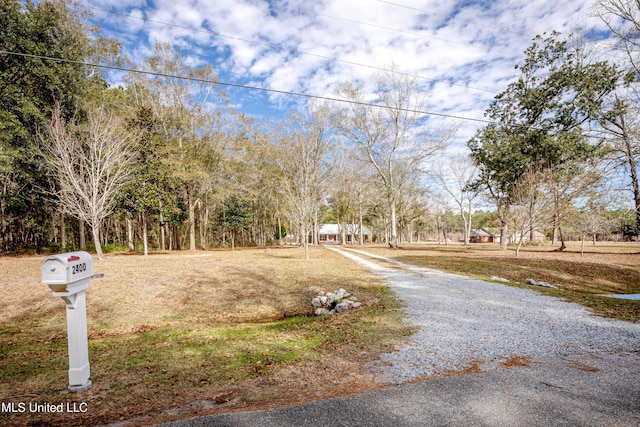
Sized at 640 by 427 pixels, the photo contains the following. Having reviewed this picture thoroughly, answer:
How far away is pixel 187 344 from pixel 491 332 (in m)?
5.30

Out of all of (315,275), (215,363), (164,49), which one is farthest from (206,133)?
(215,363)

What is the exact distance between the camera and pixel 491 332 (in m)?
4.87

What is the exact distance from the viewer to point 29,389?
3391 millimetres

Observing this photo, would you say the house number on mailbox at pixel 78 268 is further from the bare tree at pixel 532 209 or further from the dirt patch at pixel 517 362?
the bare tree at pixel 532 209

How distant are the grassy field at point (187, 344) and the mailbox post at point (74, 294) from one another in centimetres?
24

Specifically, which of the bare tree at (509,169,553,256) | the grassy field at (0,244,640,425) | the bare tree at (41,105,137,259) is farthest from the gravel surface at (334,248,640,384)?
the bare tree at (41,105,137,259)

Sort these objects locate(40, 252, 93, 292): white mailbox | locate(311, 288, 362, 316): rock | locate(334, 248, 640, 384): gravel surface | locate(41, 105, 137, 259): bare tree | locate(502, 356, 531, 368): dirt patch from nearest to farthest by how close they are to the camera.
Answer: locate(40, 252, 93, 292): white mailbox < locate(502, 356, 531, 368): dirt patch < locate(334, 248, 640, 384): gravel surface < locate(311, 288, 362, 316): rock < locate(41, 105, 137, 259): bare tree

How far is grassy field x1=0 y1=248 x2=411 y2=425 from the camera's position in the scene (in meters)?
3.10

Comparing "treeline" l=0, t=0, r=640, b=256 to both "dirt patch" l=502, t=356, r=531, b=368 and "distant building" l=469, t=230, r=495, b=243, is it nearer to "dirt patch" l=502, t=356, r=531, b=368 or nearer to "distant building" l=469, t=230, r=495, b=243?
"dirt patch" l=502, t=356, r=531, b=368

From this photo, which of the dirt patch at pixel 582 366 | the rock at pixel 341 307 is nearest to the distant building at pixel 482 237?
the rock at pixel 341 307

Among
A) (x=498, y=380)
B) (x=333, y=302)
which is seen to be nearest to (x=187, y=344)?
(x=333, y=302)

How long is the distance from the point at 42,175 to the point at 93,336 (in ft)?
64.1

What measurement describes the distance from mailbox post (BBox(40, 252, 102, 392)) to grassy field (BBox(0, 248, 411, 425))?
236mm

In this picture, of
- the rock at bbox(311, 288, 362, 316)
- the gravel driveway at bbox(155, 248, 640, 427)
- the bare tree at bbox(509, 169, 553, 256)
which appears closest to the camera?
the gravel driveway at bbox(155, 248, 640, 427)
